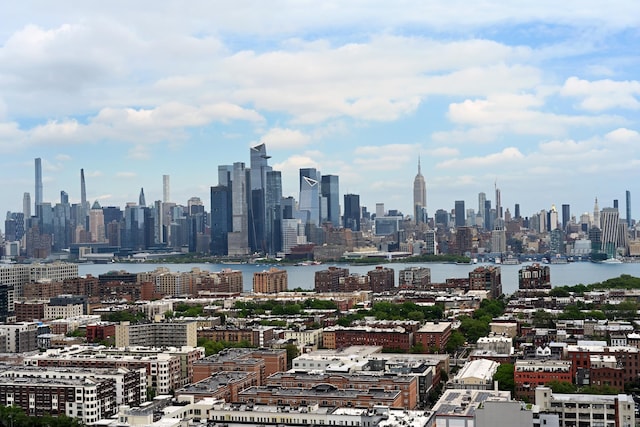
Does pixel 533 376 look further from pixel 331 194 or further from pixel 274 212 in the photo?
pixel 331 194

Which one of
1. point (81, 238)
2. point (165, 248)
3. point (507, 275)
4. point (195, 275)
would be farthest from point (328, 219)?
point (195, 275)

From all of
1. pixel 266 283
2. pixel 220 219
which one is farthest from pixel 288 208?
pixel 266 283

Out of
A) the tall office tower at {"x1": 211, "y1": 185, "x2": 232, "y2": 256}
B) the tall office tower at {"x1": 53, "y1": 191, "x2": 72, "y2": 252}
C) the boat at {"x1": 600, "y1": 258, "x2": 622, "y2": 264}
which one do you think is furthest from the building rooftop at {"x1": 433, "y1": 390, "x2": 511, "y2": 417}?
the tall office tower at {"x1": 53, "y1": 191, "x2": 72, "y2": 252}

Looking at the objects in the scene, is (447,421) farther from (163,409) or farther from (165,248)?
(165,248)

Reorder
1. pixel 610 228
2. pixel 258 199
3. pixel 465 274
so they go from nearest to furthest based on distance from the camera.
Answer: pixel 465 274
pixel 610 228
pixel 258 199

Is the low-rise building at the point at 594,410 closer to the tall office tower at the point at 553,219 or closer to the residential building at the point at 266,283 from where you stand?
the residential building at the point at 266,283

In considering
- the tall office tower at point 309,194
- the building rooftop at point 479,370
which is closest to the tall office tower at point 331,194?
the tall office tower at point 309,194

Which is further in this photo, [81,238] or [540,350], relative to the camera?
[81,238]
